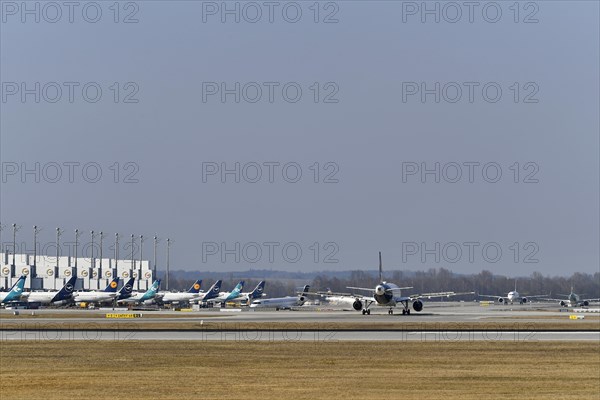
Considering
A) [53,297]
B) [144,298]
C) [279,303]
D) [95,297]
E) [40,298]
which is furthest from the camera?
[144,298]

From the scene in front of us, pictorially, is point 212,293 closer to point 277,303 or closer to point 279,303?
point 277,303

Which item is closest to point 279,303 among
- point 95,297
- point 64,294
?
point 95,297

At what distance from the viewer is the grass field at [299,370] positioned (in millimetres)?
34094

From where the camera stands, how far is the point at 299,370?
135ft

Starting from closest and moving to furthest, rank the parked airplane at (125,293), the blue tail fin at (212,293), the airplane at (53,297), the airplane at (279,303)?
the airplane at (279,303) → the airplane at (53,297) → the parked airplane at (125,293) → the blue tail fin at (212,293)

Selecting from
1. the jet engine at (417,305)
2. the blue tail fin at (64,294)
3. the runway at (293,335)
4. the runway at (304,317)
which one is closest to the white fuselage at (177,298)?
the blue tail fin at (64,294)

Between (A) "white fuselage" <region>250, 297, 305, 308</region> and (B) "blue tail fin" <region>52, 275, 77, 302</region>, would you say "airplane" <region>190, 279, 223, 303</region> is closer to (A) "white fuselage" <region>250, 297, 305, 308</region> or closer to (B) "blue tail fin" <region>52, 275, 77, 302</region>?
(A) "white fuselage" <region>250, 297, 305, 308</region>

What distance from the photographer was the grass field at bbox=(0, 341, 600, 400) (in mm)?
34094

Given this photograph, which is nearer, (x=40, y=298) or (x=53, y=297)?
(x=40, y=298)

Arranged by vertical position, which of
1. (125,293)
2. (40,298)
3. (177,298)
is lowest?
(177,298)

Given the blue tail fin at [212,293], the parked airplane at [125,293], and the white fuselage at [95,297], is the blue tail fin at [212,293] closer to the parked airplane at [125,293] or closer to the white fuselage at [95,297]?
the parked airplane at [125,293]

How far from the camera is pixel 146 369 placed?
1625 inches

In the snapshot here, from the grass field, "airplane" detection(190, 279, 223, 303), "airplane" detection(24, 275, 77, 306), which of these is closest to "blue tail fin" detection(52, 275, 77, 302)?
"airplane" detection(24, 275, 77, 306)

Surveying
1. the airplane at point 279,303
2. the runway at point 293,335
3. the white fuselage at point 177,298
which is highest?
the white fuselage at point 177,298
